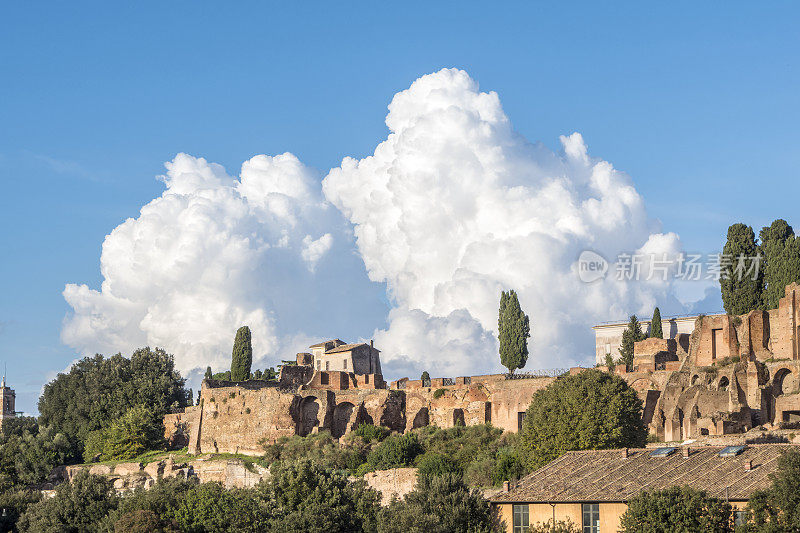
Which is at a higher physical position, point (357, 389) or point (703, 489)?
point (357, 389)

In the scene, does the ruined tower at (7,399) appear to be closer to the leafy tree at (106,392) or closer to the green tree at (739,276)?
the leafy tree at (106,392)

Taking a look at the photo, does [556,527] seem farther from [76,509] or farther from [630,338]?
[630,338]

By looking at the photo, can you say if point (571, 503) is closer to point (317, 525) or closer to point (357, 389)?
point (317, 525)

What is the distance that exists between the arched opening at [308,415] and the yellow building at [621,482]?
30.3 m

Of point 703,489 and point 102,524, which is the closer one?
point 703,489

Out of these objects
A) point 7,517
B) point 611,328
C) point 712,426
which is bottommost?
point 7,517

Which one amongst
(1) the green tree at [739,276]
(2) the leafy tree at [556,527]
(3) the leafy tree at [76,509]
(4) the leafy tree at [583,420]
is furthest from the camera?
(1) the green tree at [739,276]

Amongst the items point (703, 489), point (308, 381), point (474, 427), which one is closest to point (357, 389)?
point (308, 381)

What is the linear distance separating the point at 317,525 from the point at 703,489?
52.6 ft

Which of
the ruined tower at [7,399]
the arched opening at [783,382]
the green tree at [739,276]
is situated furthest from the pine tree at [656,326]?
the ruined tower at [7,399]

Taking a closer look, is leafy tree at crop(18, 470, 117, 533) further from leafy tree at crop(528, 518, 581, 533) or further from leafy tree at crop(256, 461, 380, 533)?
leafy tree at crop(528, 518, 581, 533)

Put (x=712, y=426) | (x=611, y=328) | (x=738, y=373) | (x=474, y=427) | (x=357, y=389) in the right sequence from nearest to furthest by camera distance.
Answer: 1. (x=712, y=426)
2. (x=738, y=373)
3. (x=474, y=427)
4. (x=357, y=389)
5. (x=611, y=328)

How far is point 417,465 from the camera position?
64.8m

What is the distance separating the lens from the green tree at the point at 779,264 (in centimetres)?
7181
